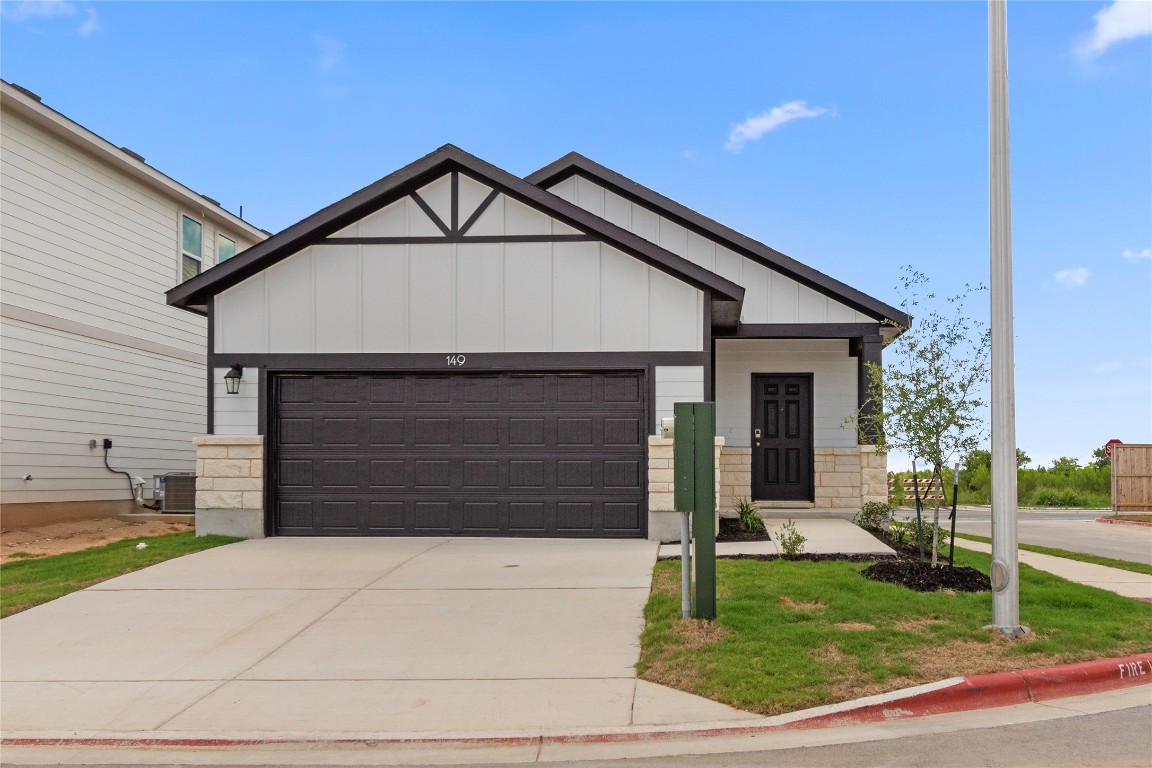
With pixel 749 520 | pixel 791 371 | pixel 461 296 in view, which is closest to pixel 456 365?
pixel 461 296

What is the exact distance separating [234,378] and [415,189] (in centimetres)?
381

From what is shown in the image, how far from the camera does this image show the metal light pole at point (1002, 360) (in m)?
7.72

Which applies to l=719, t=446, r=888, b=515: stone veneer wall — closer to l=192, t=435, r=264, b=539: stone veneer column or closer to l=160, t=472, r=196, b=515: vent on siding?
l=192, t=435, r=264, b=539: stone veneer column

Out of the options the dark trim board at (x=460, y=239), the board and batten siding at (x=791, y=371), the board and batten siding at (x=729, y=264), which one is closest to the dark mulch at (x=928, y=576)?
the dark trim board at (x=460, y=239)

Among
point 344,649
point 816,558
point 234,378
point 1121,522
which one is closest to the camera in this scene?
point 344,649

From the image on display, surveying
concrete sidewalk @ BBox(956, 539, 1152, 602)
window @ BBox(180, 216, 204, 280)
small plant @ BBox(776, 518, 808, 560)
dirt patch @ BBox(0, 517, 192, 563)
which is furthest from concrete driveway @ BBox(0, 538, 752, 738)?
window @ BBox(180, 216, 204, 280)

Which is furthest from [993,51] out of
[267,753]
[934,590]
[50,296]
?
[50,296]

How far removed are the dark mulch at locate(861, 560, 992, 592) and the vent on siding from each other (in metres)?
13.7

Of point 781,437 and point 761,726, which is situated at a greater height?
point 781,437

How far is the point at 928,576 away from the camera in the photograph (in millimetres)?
9602

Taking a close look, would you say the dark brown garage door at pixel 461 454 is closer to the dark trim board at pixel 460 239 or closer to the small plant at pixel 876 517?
the dark trim board at pixel 460 239

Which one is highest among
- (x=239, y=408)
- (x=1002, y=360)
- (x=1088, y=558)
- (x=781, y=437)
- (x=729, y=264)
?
(x=729, y=264)

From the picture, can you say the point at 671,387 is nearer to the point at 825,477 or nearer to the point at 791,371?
the point at 791,371

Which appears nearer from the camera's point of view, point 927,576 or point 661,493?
point 927,576
